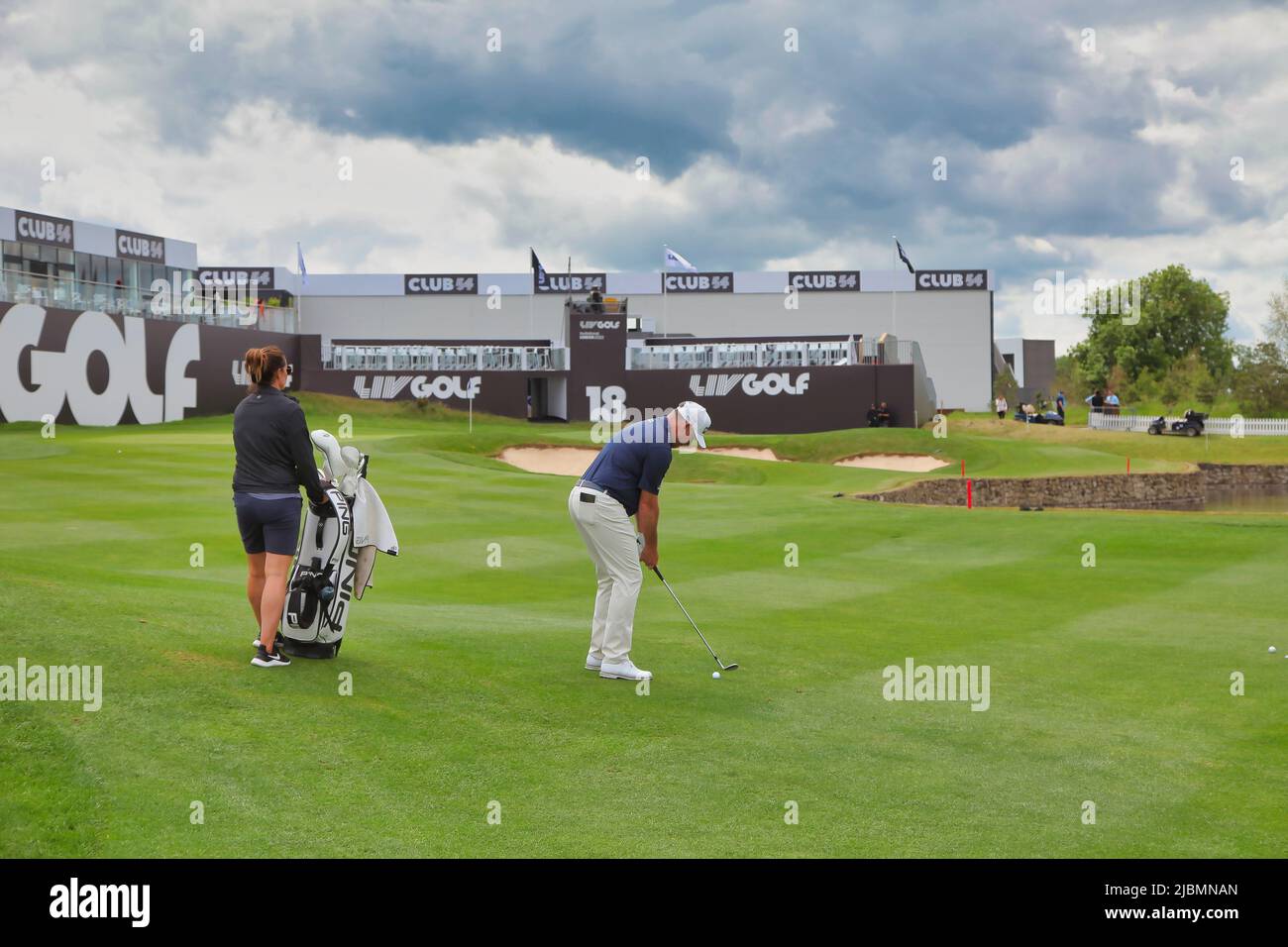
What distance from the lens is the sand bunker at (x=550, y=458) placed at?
4581cm

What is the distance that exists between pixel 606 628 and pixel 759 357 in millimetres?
56899

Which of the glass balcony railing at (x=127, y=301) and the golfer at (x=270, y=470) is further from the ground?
the glass balcony railing at (x=127, y=301)

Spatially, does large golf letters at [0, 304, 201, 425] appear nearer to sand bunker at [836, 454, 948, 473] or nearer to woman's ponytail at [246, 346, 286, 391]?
sand bunker at [836, 454, 948, 473]

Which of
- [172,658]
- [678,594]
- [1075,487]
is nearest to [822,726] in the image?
[172,658]

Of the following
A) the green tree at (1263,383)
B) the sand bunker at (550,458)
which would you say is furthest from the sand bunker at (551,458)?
the green tree at (1263,383)

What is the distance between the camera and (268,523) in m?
9.02

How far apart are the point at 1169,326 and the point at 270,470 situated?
108224 mm

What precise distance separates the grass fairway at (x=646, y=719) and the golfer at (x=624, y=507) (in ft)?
1.52

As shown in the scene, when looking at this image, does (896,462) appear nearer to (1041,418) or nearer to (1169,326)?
(1041,418)

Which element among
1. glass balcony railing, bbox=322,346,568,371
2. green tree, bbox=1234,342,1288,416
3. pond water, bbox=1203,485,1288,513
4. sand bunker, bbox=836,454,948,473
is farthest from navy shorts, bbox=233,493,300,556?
green tree, bbox=1234,342,1288,416

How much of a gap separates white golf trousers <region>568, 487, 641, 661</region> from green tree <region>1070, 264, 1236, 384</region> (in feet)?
335

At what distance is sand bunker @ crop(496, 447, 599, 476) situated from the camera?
45.8 metres

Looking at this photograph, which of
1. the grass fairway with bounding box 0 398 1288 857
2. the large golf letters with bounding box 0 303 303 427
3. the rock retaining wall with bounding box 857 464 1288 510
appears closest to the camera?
the grass fairway with bounding box 0 398 1288 857

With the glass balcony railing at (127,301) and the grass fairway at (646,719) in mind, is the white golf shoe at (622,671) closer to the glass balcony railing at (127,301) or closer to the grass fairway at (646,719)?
the grass fairway at (646,719)
